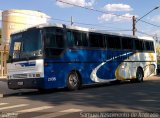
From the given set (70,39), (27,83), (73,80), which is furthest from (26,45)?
(73,80)

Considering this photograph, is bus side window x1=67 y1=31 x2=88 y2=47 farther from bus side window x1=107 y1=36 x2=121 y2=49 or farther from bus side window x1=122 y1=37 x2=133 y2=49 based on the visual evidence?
bus side window x1=122 y1=37 x2=133 y2=49

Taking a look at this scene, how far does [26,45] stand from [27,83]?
1848 millimetres

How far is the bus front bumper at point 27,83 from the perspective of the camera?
18.4 meters

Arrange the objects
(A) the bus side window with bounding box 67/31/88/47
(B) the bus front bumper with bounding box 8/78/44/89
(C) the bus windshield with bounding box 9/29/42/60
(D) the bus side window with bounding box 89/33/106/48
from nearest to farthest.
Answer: (B) the bus front bumper with bounding box 8/78/44/89 < (C) the bus windshield with bounding box 9/29/42/60 < (A) the bus side window with bounding box 67/31/88/47 < (D) the bus side window with bounding box 89/33/106/48

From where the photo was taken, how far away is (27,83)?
741 inches

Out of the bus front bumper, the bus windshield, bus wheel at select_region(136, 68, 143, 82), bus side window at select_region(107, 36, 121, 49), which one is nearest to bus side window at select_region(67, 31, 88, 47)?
the bus windshield

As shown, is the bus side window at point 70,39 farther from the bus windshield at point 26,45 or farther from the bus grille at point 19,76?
the bus grille at point 19,76

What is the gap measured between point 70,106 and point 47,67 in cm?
587

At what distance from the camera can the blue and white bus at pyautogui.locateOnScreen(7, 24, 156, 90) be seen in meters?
18.5

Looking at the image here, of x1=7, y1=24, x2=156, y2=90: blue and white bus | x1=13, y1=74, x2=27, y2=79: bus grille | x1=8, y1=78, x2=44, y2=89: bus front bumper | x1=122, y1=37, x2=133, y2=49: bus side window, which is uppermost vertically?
x1=122, y1=37, x2=133, y2=49: bus side window

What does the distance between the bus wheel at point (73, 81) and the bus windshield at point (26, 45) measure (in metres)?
2.58

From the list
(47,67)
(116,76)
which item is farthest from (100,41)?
(47,67)

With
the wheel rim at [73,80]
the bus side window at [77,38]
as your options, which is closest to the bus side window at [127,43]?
the bus side window at [77,38]

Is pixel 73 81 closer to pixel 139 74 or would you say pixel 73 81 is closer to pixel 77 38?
pixel 77 38
